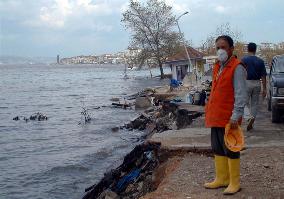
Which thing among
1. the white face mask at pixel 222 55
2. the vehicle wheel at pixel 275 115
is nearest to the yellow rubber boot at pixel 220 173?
the white face mask at pixel 222 55

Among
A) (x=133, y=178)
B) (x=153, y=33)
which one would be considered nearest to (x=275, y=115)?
(x=133, y=178)

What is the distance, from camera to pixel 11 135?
2489 cm

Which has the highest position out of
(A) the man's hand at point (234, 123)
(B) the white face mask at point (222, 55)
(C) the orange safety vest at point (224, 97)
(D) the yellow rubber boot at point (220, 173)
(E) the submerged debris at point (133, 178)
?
(B) the white face mask at point (222, 55)

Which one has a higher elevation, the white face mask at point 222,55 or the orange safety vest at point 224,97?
the white face mask at point 222,55

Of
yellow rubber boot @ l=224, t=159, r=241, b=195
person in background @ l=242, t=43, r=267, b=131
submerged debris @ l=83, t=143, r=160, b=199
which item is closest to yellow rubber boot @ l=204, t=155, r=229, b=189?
yellow rubber boot @ l=224, t=159, r=241, b=195

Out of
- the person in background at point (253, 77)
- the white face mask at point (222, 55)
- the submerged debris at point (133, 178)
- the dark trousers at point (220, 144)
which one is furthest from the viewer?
the person in background at point (253, 77)

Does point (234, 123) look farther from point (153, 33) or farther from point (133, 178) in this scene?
point (153, 33)

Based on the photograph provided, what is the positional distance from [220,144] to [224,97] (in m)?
0.68

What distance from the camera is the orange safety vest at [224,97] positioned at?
6.65m

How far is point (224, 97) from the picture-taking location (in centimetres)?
669

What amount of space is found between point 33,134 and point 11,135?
→ 1.18 metres

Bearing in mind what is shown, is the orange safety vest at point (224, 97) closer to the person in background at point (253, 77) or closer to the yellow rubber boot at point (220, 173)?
the yellow rubber boot at point (220, 173)

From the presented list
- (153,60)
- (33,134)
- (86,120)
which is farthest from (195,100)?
(153,60)

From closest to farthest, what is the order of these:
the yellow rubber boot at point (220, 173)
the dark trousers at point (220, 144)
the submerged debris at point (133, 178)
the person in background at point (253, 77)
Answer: the dark trousers at point (220, 144), the yellow rubber boot at point (220, 173), the submerged debris at point (133, 178), the person in background at point (253, 77)
